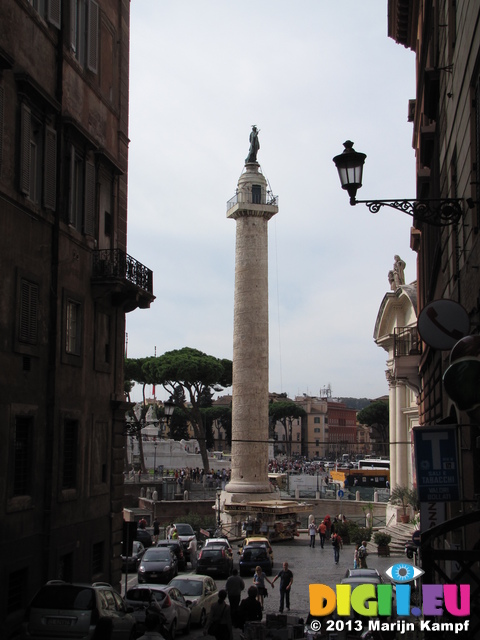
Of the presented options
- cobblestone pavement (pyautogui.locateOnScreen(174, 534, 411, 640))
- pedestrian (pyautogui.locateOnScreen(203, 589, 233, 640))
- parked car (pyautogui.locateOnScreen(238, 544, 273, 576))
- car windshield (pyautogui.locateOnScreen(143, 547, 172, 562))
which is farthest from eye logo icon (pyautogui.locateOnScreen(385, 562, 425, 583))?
parked car (pyautogui.locateOnScreen(238, 544, 273, 576))

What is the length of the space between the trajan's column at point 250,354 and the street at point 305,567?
704 centimetres

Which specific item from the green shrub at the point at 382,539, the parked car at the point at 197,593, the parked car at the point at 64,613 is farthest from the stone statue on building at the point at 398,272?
the parked car at the point at 64,613

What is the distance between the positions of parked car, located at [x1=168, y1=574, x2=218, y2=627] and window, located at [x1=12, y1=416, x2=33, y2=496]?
4.85 m

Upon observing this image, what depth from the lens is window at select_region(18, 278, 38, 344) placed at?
651 inches

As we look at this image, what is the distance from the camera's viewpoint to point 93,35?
68.6 ft

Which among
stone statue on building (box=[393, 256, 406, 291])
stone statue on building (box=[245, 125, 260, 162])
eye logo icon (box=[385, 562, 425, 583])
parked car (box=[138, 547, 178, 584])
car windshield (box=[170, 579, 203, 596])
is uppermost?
stone statue on building (box=[245, 125, 260, 162])

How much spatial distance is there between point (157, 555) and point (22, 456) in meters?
11.1

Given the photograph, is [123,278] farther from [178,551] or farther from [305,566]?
[305,566]

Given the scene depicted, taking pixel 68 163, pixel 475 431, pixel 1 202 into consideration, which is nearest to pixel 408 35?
pixel 68 163

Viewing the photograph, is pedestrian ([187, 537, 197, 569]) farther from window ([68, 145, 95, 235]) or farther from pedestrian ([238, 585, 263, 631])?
window ([68, 145, 95, 235])

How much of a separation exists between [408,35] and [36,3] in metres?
13.4

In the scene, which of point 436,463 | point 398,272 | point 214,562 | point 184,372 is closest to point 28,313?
point 436,463

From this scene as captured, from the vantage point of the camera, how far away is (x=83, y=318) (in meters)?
19.7

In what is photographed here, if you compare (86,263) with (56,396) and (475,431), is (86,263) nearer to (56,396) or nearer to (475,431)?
(56,396)
